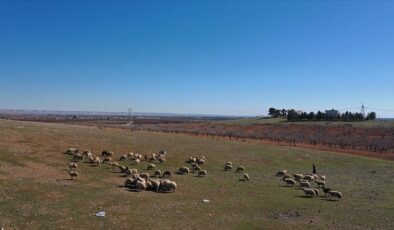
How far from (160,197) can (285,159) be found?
1117 inches

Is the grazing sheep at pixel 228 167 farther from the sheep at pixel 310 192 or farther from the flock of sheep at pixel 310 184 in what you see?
the sheep at pixel 310 192

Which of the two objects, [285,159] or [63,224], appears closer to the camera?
[63,224]

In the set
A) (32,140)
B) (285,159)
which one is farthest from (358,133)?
(32,140)

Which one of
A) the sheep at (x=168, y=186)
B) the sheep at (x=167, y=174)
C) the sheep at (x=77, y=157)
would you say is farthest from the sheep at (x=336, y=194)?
the sheep at (x=77, y=157)

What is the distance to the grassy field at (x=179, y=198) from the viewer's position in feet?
68.2

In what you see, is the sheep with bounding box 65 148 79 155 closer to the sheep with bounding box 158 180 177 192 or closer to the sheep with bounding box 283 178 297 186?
the sheep with bounding box 158 180 177 192

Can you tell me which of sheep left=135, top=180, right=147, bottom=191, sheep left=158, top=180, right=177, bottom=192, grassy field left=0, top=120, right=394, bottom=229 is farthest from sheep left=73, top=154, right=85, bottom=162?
sheep left=158, top=180, right=177, bottom=192

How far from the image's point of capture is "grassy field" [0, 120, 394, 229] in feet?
68.2

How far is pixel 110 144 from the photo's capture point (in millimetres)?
51094

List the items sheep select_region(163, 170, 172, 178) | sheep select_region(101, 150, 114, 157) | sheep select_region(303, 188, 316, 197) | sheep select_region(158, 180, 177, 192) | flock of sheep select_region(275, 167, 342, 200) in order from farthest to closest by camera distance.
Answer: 1. sheep select_region(101, 150, 114, 157)
2. sheep select_region(163, 170, 172, 178)
3. sheep select_region(303, 188, 316, 197)
4. flock of sheep select_region(275, 167, 342, 200)
5. sheep select_region(158, 180, 177, 192)

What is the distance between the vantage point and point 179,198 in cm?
2645

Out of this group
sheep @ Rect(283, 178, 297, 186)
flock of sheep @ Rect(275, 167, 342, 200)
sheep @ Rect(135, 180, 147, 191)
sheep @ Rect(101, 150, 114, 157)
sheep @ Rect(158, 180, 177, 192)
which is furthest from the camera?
sheep @ Rect(101, 150, 114, 157)

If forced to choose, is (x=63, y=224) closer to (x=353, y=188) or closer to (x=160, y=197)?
(x=160, y=197)

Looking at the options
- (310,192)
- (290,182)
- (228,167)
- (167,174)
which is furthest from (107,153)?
(310,192)
